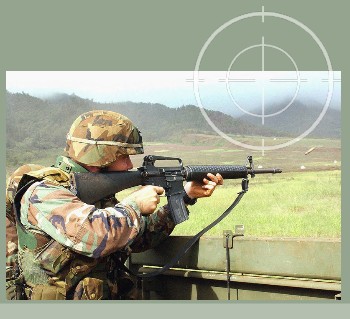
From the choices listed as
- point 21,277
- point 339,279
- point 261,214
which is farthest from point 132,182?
point 261,214

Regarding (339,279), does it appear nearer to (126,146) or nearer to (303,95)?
A: (126,146)

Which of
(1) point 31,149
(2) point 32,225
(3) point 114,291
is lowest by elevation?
(3) point 114,291

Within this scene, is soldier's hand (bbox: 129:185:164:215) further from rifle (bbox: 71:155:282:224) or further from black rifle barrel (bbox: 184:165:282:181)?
black rifle barrel (bbox: 184:165:282:181)

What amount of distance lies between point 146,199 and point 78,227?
0.53m

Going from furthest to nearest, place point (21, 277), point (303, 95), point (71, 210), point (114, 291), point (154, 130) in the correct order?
point (154, 130)
point (303, 95)
point (114, 291)
point (21, 277)
point (71, 210)

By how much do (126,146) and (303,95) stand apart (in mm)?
2453

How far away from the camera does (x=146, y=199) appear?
3.90 meters

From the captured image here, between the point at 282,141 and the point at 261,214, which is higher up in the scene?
the point at 282,141

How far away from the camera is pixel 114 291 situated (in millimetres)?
4273

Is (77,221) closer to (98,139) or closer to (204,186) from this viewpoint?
(98,139)

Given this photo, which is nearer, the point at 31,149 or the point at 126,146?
the point at 126,146

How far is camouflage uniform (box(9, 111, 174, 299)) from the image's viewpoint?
3.61 m

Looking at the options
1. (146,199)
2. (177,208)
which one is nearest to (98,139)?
(146,199)

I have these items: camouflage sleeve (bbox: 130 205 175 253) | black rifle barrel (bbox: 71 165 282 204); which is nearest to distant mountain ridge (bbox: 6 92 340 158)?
camouflage sleeve (bbox: 130 205 175 253)
